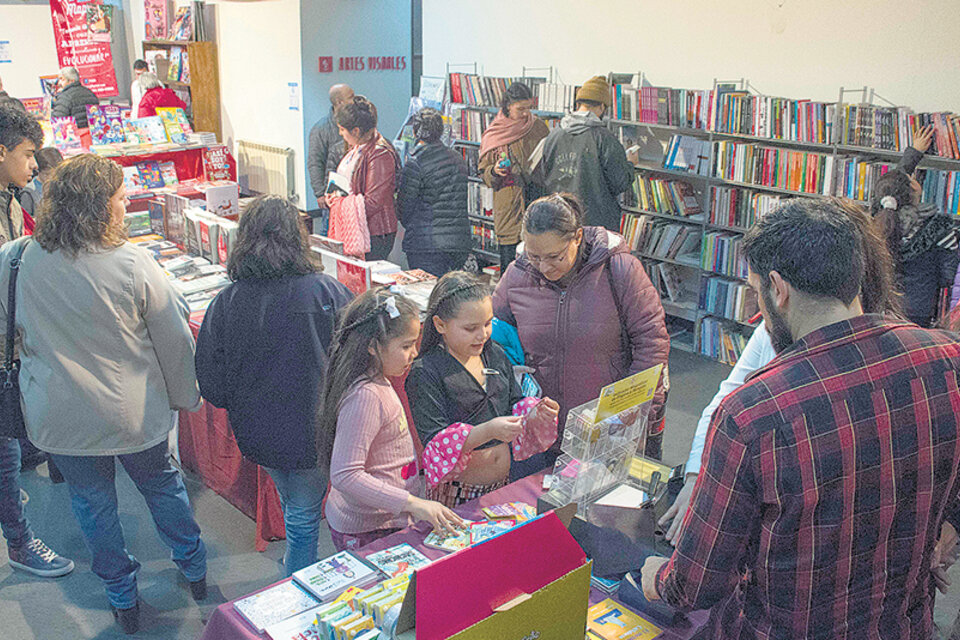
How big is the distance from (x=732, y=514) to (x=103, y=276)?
2.08 meters

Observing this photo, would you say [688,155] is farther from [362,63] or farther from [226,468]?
[362,63]

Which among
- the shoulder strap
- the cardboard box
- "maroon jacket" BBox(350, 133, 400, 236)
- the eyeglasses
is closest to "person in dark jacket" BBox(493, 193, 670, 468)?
the eyeglasses

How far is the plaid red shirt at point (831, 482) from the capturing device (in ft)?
4.82

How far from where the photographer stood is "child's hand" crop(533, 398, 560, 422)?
2408 mm

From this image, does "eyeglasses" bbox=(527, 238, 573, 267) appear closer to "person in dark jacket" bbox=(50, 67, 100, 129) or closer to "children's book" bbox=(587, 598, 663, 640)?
"children's book" bbox=(587, 598, 663, 640)

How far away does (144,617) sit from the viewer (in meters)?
3.17

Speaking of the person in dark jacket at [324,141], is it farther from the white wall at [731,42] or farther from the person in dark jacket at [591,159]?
the person in dark jacket at [591,159]

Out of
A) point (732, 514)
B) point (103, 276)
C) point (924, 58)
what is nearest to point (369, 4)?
point (924, 58)

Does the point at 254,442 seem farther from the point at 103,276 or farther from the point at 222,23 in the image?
the point at 222,23

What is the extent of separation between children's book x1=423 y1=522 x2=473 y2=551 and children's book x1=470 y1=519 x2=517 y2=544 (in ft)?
0.07

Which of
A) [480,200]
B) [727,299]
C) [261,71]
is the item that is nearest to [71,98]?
[261,71]

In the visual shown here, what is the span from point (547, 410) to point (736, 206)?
3.75 metres

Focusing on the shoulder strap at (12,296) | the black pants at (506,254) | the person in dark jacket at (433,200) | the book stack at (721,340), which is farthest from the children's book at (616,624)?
the black pants at (506,254)

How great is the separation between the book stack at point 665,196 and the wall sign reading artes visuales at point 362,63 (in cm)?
413
